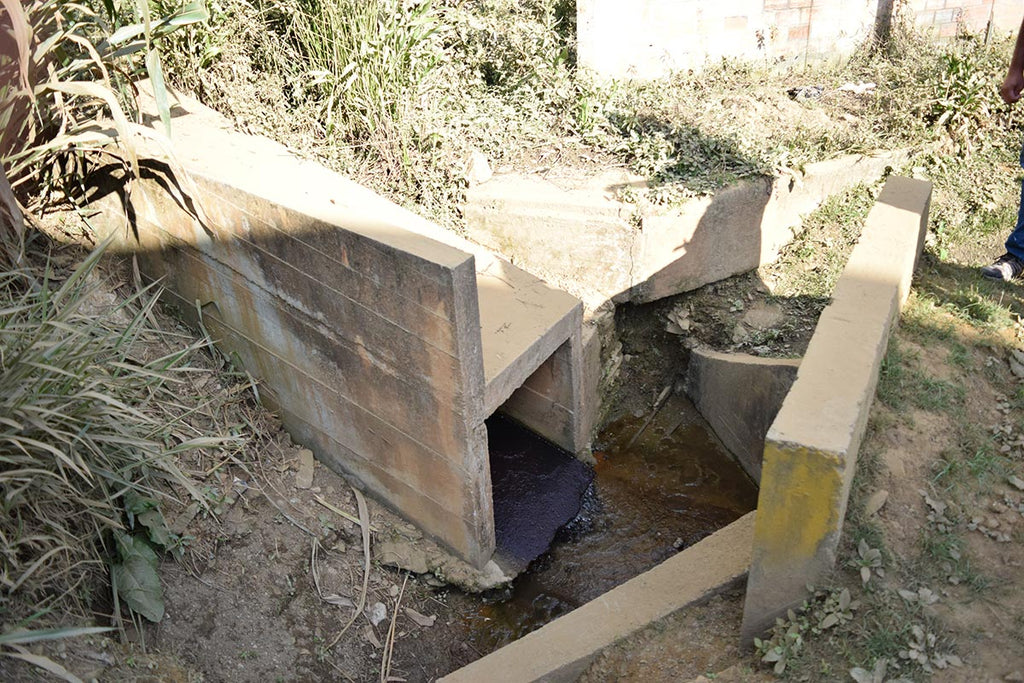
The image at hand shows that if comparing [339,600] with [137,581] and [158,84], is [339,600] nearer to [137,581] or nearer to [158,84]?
[137,581]

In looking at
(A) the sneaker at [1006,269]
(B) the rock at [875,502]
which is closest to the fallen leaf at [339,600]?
(B) the rock at [875,502]

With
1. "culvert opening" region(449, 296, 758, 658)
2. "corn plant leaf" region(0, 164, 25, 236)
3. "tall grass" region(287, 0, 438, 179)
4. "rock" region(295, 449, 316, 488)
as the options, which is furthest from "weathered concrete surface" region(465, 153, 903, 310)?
"corn plant leaf" region(0, 164, 25, 236)

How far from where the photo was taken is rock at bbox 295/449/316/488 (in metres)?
4.88

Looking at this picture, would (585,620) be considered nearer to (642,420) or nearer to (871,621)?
(871,621)

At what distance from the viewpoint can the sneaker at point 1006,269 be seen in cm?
494

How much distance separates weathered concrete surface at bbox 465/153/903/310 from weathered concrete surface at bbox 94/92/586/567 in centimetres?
48

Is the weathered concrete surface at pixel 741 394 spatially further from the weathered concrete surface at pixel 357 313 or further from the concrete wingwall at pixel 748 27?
the concrete wingwall at pixel 748 27

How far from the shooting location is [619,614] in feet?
11.7

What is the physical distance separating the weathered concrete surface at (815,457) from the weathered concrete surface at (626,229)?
2077 millimetres

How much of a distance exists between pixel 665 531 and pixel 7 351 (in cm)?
380

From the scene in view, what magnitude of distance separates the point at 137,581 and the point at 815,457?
306 centimetres

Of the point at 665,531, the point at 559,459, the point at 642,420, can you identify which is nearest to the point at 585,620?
the point at 665,531

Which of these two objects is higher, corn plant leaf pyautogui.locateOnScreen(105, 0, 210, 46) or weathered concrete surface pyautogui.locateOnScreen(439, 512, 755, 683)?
corn plant leaf pyautogui.locateOnScreen(105, 0, 210, 46)

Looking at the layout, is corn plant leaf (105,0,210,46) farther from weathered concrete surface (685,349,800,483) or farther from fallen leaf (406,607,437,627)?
weathered concrete surface (685,349,800,483)
